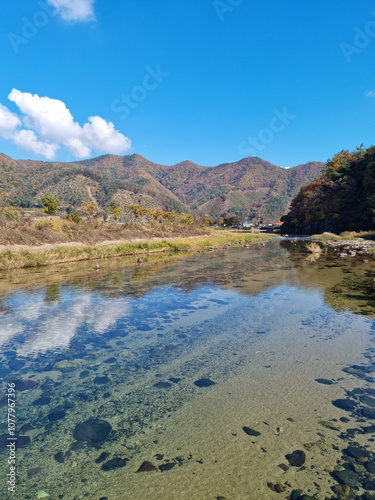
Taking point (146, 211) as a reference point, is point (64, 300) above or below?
below

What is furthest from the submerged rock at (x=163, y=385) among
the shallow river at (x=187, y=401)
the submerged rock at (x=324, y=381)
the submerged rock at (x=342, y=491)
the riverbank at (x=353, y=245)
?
the riverbank at (x=353, y=245)

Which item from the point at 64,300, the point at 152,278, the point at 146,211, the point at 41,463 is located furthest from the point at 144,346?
the point at 146,211

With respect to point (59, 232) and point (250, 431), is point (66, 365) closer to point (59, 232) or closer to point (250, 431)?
point (250, 431)

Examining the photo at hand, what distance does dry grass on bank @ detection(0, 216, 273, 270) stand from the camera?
19781mm

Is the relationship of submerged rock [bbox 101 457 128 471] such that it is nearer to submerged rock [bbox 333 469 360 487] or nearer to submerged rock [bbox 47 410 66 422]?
submerged rock [bbox 47 410 66 422]

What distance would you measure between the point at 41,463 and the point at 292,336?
5.92 m

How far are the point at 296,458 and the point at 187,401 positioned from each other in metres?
1.78

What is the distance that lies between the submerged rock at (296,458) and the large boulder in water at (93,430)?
2.34 metres

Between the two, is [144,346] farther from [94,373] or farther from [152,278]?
[152,278]

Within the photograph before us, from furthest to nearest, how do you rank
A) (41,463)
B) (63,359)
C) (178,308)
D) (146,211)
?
(146,211)
(178,308)
(63,359)
(41,463)

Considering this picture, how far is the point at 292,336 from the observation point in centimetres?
711

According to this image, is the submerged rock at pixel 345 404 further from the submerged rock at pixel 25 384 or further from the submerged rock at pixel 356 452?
the submerged rock at pixel 25 384

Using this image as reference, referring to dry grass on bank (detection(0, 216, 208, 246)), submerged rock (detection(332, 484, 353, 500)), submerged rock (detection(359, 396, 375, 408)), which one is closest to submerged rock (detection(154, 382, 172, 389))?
submerged rock (detection(332, 484, 353, 500))

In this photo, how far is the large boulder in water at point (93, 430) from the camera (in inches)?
143
